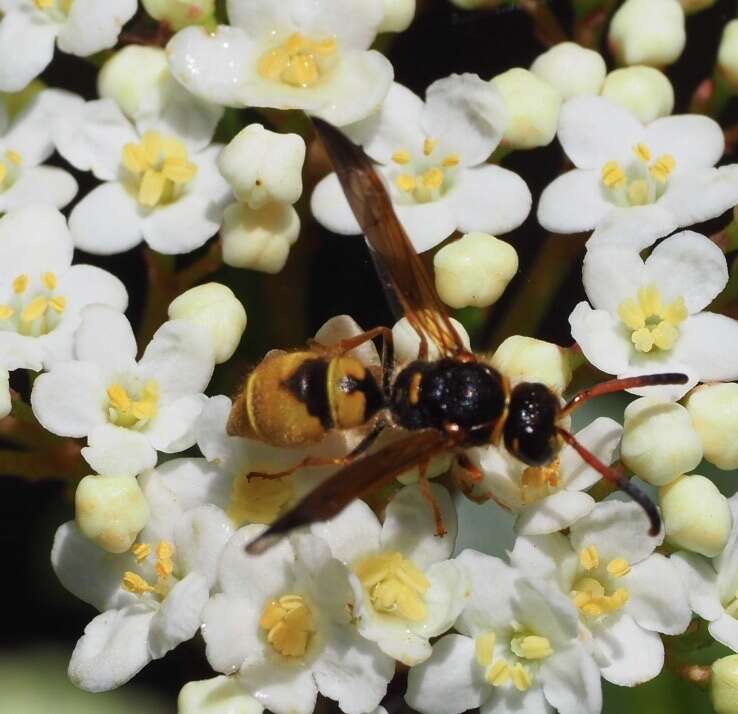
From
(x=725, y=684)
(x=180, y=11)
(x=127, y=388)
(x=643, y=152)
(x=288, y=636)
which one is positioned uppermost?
(x=180, y=11)

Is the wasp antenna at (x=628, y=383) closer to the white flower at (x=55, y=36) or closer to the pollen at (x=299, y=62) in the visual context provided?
the pollen at (x=299, y=62)

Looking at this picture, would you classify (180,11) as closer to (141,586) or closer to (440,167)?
(440,167)

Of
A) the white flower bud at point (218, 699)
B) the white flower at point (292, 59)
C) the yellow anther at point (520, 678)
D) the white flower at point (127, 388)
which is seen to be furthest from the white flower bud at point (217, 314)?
the yellow anther at point (520, 678)

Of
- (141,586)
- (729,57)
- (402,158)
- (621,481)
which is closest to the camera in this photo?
(621,481)

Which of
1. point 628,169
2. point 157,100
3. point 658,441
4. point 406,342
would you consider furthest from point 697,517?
point 157,100

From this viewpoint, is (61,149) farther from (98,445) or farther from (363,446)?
(363,446)

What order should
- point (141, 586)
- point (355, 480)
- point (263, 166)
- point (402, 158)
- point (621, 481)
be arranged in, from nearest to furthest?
point (355, 480)
point (621, 481)
point (141, 586)
point (263, 166)
point (402, 158)

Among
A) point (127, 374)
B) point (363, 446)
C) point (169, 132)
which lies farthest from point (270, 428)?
point (169, 132)
